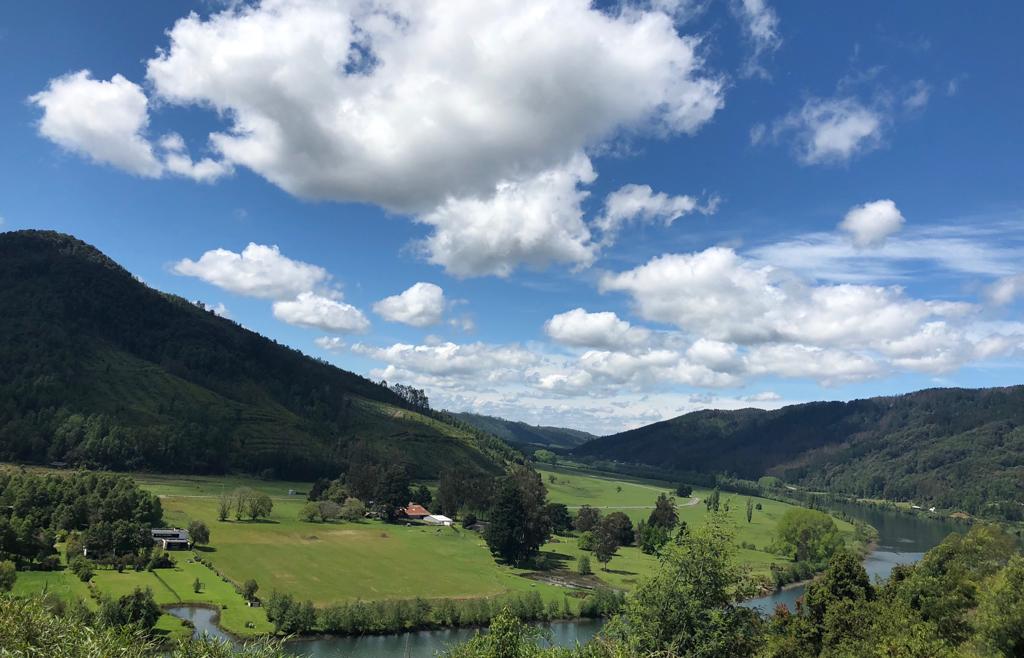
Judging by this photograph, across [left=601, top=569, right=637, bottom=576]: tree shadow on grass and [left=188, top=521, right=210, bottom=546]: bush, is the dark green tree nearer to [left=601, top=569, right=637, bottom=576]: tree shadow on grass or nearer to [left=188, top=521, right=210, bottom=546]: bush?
[left=601, top=569, right=637, bottom=576]: tree shadow on grass

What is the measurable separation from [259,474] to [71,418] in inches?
1971

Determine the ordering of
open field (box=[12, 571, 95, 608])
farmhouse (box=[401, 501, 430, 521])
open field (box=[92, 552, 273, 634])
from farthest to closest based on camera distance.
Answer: farmhouse (box=[401, 501, 430, 521]) → open field (box=[92, 552, 273, 634]) → open field (box=[12, 571, 95, 608])

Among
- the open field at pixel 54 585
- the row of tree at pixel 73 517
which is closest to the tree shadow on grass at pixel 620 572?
the row of tree at pixel 73 517

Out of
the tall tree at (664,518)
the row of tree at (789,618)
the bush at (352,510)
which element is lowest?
the bush at (352,510)

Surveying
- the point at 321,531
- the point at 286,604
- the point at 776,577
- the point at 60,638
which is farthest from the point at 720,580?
the point at 321,531

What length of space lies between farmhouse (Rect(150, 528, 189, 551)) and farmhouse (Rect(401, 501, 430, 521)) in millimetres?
54144

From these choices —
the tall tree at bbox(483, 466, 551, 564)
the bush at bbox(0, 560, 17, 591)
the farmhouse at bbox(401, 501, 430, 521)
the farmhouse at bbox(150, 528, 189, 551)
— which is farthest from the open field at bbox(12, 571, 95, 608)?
the farmhouse at bbox(401, 501, 430, 521)

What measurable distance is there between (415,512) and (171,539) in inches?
2324

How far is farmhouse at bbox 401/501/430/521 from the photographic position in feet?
445

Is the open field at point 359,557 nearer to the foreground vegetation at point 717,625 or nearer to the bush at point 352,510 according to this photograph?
the bush at point 352,510

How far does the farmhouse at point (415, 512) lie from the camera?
445 ft

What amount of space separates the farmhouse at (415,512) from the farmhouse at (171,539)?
54.1m

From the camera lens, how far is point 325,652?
59781 mm

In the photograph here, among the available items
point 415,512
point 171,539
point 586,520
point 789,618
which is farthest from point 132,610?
point 586,520
